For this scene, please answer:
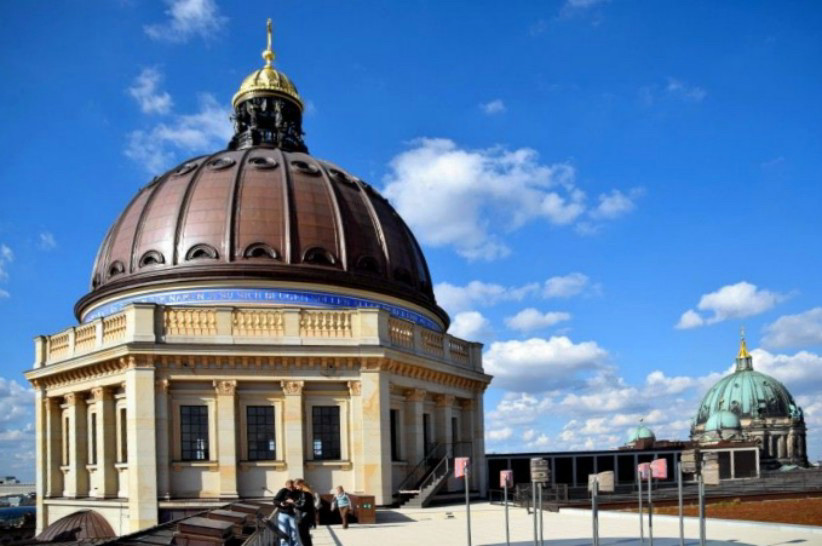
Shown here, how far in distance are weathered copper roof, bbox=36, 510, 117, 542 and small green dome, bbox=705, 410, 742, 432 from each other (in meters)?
124

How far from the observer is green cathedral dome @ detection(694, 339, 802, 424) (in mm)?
155750

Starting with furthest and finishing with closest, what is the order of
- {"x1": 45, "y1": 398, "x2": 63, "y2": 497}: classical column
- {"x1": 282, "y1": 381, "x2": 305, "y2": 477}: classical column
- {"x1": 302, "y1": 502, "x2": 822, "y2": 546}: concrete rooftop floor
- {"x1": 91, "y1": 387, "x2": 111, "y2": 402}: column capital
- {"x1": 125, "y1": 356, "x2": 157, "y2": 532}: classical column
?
{"x1": 45, "y1": 398, "x2": 63, "y2": 497}: classical column, {"x1": 91, "y1": 387, "x2": 111, "y2": 402}: column capital, {"x1": 282, "y1": 381, "x2": 305, "y2": 477}: classical column, {"x1": 125, "y1": 356, "x2": 157, "y2": 532}: classical column, {"x1": 302, "y1": 502, "x2": 822, "y2": 546}: concrete rooftop floor

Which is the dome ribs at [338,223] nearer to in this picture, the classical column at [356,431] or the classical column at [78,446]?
the classical column at [356,431]

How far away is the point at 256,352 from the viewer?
31.7 meters

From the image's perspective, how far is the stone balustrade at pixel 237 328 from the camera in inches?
1233

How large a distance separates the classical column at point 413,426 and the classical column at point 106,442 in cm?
1107

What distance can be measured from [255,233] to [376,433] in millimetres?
10429

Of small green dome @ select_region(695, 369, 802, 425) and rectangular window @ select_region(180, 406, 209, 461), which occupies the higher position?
rectangular window @ select_region(180, 406, 209, 461)

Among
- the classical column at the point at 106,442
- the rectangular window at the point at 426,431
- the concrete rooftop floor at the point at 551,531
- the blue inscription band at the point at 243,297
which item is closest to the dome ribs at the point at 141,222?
the blue inscription band at the point at 243,297

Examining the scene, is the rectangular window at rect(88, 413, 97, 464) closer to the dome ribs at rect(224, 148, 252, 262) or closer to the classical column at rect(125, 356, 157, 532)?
the classical column at rect(125, 356, 157, 532)

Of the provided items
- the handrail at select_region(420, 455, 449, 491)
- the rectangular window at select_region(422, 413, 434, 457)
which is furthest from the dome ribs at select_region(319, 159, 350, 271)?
the handrail at select_region(420, 455, 449, 491)

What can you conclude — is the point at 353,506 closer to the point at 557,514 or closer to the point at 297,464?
the point at 297,464

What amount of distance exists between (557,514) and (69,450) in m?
19.7

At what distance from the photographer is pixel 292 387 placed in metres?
32.3
